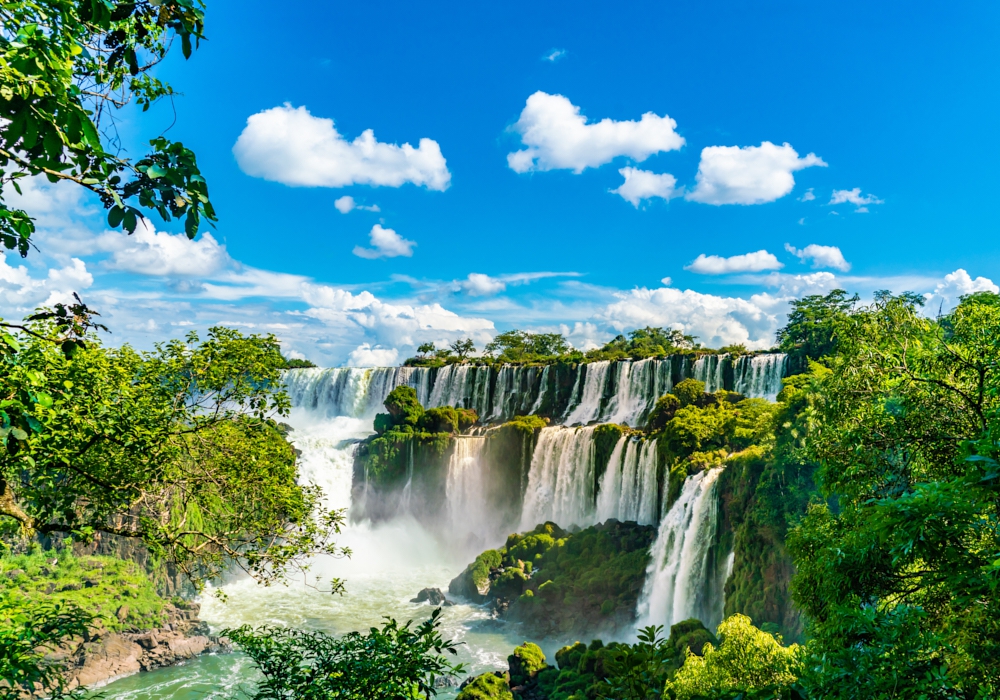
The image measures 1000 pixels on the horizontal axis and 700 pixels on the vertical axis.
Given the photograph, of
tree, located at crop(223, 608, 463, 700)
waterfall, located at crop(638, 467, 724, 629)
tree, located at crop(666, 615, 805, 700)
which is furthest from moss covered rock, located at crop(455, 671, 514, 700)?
tree, located at crop(223, 608, 463, 700)

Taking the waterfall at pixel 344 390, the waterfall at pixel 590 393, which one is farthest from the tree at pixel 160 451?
the waterfall at pixel 344 390

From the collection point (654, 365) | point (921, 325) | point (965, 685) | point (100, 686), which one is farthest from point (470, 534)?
point (965, 685)

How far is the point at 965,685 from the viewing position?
3.72 metres

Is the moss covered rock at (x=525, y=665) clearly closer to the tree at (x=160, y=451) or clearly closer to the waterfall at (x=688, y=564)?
the waterfall at (x=688, y=564)

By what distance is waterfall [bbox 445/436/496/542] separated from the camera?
28.9 meters

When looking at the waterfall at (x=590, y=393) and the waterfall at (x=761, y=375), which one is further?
the waterfall at (x=590, y=393)

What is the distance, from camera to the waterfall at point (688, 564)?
16.5m

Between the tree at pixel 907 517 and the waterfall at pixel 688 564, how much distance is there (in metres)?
7.81

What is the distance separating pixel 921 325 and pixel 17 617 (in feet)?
37.3

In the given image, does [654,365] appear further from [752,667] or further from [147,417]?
[147,417]

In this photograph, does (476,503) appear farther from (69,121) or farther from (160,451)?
(69,121)

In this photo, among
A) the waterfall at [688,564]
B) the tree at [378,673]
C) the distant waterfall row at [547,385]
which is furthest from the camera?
the distant waterfall row at [547,385]

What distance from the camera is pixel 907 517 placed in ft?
12.0

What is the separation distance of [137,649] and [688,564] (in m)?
15.5
